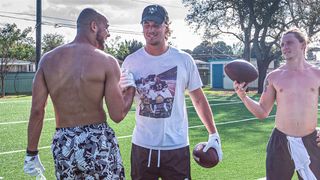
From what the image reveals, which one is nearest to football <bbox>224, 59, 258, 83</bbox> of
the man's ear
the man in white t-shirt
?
the man in white t-shirt

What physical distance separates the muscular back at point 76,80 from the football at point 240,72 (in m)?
1.49

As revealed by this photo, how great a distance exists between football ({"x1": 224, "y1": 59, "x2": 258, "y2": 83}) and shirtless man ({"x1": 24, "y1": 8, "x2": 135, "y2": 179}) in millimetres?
1430

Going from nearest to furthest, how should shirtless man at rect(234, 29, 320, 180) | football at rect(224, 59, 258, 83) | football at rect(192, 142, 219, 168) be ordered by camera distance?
football at rect(192, 142, 219, 168) → shirtless man at rect(234, 29, 320, 180) → football at rect(224, 59, 258, 83)

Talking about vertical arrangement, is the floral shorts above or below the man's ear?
below

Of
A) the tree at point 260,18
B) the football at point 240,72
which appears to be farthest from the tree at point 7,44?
the football at point 240,72

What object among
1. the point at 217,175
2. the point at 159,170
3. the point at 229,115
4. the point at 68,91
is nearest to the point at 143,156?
the point at 159,170

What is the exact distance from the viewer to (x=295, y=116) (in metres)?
4.32

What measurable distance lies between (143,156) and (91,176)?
0.57 m

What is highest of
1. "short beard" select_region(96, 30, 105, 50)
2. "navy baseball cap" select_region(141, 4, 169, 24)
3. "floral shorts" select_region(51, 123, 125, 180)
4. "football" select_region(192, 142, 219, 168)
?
"navy baseball cap" select_region(141, 4, 169, 24)

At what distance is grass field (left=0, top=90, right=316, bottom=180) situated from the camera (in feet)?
22.4

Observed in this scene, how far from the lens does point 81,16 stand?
11.6ft

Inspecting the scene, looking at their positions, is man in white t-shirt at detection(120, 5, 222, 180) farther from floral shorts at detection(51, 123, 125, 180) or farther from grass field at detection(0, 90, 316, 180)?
grass field at detection(0, 90, 316, 180)

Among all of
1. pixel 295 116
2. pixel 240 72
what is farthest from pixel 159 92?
pixel 295 116

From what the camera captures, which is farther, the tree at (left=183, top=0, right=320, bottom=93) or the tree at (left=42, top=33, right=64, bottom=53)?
the tree at (left=42, top=33, right=64, bottom=53)
